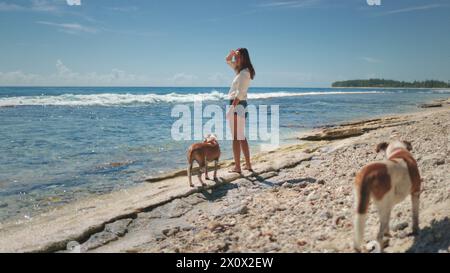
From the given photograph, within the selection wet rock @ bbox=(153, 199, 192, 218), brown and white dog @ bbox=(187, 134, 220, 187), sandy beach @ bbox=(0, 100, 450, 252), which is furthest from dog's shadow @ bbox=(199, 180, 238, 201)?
wet rock @ bbox=(153, 199, 192, 218)

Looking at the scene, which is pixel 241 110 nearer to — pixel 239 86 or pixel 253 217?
pixel 239 86

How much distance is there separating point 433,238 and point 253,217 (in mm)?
2316

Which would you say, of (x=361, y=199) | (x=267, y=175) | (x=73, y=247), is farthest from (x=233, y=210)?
(x=361, y=199)

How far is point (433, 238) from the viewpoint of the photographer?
12.2 feet

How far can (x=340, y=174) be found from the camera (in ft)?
21.9

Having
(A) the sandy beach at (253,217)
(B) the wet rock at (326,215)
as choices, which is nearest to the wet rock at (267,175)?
(A) the sandy beach at (253,217)

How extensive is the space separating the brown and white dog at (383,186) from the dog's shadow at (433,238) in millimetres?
429

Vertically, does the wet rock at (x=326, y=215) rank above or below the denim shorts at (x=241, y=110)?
below

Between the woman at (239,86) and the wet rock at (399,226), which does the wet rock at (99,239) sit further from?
the wet rock at (399,226)

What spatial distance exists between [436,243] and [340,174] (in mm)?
3051

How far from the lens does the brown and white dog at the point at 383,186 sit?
10.7 feet

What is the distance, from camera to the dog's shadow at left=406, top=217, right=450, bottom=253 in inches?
142
